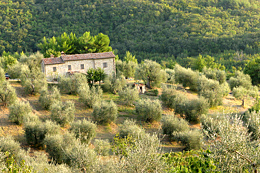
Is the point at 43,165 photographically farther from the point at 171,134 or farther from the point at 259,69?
the point at 259,69

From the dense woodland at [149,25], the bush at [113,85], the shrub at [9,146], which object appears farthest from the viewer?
the dense woodland at [149,25]

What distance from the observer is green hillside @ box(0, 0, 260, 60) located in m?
94.1

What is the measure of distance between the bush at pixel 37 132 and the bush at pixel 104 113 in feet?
20.2

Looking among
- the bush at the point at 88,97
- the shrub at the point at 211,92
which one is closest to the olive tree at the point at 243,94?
the shrub at the point at 211,92

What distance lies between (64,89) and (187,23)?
8245 cm

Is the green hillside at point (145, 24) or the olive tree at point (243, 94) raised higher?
the green hillside at point (145, 24)

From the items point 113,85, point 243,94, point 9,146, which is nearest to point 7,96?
point 9,146

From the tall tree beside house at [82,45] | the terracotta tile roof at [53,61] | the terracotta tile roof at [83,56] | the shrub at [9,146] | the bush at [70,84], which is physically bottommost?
the shrub at [9,146]

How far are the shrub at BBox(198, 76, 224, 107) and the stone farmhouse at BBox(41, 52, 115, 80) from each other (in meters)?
14.4

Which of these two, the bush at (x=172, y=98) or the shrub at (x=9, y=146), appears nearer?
the shrub at (x=9, y=146)

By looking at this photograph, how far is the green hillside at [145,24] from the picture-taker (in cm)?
9406

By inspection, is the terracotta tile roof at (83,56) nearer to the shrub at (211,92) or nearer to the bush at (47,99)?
the bush at (47,99)

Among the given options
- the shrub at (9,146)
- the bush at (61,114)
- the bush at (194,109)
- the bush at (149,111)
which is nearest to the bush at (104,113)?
the bush at (61,114)

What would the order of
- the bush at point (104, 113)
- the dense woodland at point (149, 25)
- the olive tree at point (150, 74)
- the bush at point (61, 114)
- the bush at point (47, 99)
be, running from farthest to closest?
the dense woodland at point (149, 25) → the olive tree at point (150, 74) → the bush at point (47, 99) → the bush at point (104, 113) → the bush at point (61, 114)
